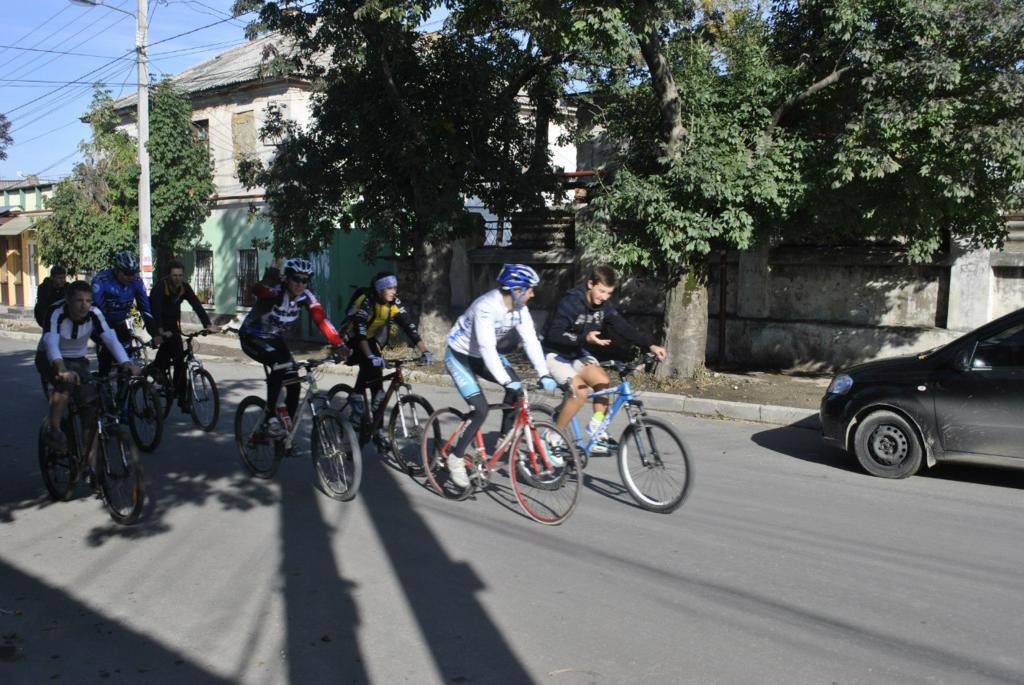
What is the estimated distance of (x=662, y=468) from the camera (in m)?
6.70

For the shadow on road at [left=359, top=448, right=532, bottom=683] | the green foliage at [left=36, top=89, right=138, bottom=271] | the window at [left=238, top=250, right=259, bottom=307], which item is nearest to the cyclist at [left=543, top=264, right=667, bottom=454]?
the shadow on road at [left=359, top=448, right=532, bottom=683]

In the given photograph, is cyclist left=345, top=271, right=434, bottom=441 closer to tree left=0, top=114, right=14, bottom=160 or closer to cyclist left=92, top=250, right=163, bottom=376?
cyclist left=92, top=250, right=163, bottom=376

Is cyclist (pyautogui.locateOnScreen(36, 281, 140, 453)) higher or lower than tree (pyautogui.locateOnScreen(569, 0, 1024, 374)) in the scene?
lower

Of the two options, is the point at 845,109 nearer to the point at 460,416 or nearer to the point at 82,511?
the point at 460,416

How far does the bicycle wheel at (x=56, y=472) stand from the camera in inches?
281

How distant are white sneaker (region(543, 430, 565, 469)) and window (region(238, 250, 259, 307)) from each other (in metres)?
19.3

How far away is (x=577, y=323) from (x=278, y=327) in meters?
2.55

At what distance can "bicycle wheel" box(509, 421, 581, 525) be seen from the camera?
6449 mm

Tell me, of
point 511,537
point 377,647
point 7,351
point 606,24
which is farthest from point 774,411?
point 7,351

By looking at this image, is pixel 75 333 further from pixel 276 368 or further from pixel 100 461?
pixel 276 368

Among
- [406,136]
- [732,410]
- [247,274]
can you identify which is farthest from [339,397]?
[247,274]

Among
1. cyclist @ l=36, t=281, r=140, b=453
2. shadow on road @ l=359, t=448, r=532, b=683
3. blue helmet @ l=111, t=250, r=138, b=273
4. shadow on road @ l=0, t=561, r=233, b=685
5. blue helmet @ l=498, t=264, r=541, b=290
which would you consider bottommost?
shadow on road @ l=0, t=561, r=233, b=685

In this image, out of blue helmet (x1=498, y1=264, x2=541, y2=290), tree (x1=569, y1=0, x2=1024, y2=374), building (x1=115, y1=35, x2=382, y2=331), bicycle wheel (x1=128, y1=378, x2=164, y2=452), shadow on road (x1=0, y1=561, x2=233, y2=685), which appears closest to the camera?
shadow on road (x1=0, y1=561, x2=233, y2=685)

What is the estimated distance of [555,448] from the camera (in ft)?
21.3
